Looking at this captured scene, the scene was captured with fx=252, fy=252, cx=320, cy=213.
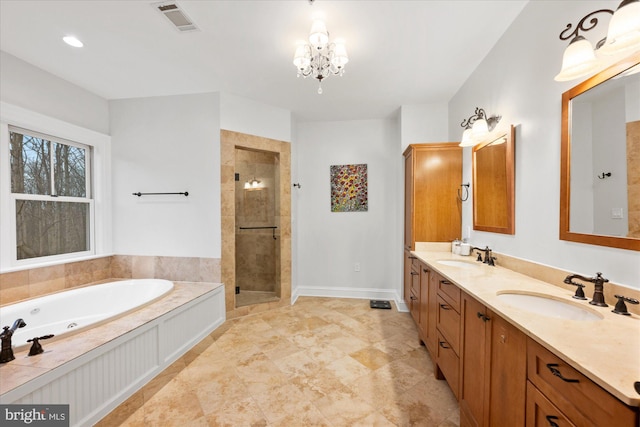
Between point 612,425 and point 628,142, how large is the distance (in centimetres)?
110

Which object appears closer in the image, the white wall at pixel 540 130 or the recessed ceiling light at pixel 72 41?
the white wall at pixel 540 130

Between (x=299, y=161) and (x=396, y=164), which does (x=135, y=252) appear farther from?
(x=396, y=164)

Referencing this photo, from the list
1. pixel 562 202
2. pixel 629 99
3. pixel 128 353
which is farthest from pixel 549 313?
pixel 128 353

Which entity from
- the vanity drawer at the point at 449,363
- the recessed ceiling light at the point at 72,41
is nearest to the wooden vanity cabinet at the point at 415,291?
the vanity drawer at the point at 449,363

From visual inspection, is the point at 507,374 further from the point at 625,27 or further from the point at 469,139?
the point at 469,139

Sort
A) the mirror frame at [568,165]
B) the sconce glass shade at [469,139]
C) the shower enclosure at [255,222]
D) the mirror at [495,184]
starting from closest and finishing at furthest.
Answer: the mirror frame at [568,165]
the mirror at [495,184]
the sconce glass shade at [469,139]
the shower enclosure at [255,222]

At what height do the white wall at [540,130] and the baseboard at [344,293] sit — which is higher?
the white wall at [540,130]

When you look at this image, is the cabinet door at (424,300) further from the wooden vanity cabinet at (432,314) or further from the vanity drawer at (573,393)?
the vanity drawer at (573,393)

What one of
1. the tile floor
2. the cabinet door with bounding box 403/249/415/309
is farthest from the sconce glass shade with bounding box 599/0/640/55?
the cabinet door with bounding box 403/249/415/309

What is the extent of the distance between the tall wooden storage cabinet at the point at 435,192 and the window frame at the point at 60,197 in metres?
3.70

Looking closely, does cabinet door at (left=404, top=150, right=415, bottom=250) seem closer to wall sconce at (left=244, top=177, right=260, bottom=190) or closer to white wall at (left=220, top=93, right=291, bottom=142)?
white wall at (left=220, top=93, right=291, bottom=142)

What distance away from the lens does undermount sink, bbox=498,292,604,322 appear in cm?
113

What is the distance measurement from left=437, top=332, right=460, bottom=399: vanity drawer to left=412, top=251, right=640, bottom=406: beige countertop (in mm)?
550

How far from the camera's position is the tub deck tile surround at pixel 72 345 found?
133 centimetres
